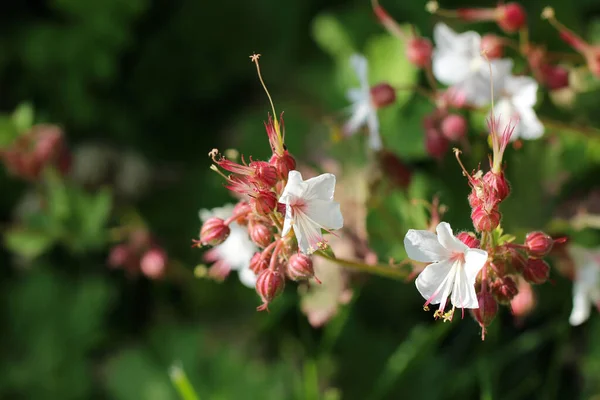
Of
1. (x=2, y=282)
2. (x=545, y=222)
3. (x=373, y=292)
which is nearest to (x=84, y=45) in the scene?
(x=2, y=282)

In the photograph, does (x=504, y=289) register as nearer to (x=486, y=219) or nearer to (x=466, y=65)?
(x=486, y=219)

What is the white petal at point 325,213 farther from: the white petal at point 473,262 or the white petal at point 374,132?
the white petal at point 374,132

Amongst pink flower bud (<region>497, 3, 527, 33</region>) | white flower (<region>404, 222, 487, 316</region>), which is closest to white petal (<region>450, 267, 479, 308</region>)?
white flower (<region>404, 222, 487, 316</region>)

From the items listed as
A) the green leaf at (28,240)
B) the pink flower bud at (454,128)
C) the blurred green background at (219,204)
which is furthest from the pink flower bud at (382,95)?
the green leaf at (28,240)

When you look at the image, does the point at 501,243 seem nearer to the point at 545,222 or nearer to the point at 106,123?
the point at 545,222

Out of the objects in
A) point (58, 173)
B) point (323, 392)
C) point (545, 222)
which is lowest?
point (323, 392)

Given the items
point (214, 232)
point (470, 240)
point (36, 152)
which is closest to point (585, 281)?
point (470, 240)
